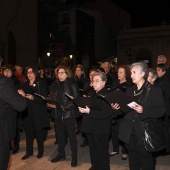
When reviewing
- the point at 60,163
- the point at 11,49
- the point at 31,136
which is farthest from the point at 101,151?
the point at 11,49

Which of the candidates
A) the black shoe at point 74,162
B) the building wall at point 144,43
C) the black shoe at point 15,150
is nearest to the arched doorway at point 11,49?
the black shoe at point 15,150

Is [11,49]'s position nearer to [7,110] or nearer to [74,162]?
[74,162]

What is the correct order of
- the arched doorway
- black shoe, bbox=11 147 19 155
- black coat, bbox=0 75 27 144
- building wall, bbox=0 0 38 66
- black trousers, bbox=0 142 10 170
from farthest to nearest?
1. the arched doorway
2. building wall, bbox=0 0 38 66
3. black shoe, bbox=11 147 19 155
4. black trousers, bbox=0 142 10 170
5. black coat, bbox=0 75 27 144

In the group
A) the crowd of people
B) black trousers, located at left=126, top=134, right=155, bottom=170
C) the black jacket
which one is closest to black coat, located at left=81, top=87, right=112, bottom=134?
the crowd of people

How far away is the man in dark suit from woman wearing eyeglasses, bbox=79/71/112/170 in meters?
1.35

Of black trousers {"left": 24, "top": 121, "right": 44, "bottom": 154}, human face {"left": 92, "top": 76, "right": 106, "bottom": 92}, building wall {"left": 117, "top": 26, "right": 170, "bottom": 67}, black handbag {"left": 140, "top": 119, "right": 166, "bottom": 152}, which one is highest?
building wall {"left": 117, "top": 26, "right": 170, "bottom": 67}

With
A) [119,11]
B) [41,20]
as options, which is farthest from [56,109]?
[119,11]

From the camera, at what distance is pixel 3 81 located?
3924 mm

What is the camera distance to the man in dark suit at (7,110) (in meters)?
3.89

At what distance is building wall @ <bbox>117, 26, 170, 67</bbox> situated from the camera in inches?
2007

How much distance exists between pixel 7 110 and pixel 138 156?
199 centimetres

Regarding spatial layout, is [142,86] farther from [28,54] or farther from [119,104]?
[28,54]

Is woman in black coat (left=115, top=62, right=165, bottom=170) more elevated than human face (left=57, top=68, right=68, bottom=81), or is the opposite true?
human face (left=57, top=68, right=68, bottom=81)

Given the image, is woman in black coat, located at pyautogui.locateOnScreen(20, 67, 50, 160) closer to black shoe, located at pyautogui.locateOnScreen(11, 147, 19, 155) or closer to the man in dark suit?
black shoe, located at pyautogui.locateOnScreen(11, 147, 19, 155)
